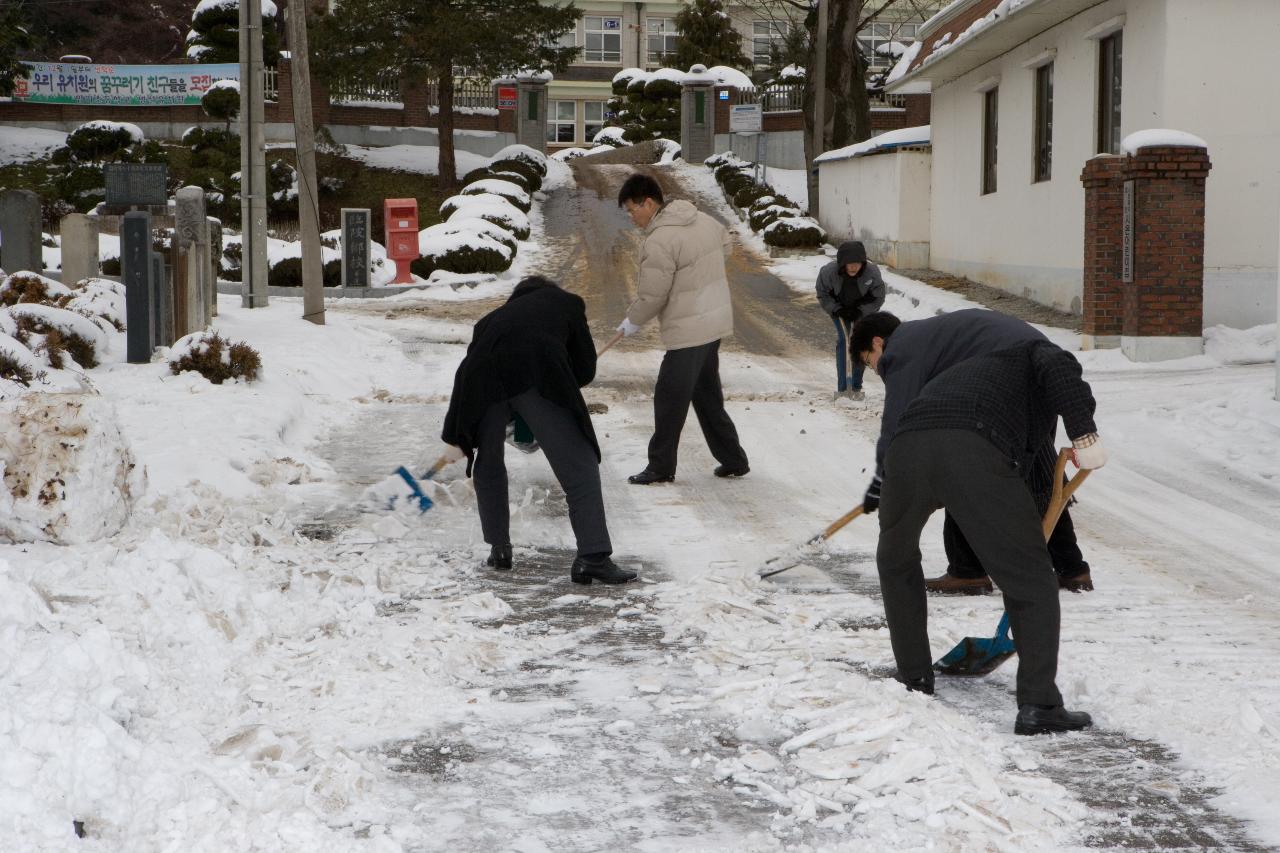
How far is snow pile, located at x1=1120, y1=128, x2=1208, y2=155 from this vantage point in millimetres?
14133

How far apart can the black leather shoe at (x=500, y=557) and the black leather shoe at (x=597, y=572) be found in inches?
16.6

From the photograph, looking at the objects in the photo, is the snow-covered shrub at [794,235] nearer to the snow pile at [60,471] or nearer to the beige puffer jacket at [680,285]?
the beige puffer jacket at [680,285]

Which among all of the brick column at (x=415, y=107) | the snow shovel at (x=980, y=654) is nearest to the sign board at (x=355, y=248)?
the snow shovel at (x=980, y=654)

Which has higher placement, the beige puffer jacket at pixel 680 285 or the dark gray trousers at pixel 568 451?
the beige puffer jacket at pixel 680 285

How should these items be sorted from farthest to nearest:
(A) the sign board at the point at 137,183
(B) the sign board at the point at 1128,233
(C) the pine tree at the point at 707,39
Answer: (C) the pine tree at the point at 707,39 < (A) the sign board at the point at 137,183 < (B) the sign board at the point at 1128,233

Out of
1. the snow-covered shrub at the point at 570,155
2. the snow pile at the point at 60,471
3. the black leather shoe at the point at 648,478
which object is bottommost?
the black leather shoe at the point at 648,478

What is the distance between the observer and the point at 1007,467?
14.6 ft

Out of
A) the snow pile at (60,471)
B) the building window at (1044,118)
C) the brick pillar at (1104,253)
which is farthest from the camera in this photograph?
the building window at (1044,118)

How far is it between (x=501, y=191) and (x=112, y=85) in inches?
542

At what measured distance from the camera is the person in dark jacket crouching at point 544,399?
6664mm

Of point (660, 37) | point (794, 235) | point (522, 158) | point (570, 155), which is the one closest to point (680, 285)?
point (794, 235)

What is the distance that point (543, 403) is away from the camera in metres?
6.72

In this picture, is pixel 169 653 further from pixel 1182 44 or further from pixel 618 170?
pixel 618 170

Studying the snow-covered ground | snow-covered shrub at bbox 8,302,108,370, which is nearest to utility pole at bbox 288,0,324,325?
snow-covered shrub at bbox 8,302,108,370
